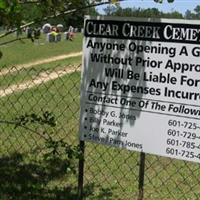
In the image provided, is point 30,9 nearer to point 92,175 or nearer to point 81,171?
point 81,171

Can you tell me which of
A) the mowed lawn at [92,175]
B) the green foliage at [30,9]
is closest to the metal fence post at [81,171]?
the mowed lawn at [92,175]

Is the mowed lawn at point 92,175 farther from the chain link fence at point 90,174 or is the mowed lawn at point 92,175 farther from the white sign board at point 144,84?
the white sign board at point 144,84

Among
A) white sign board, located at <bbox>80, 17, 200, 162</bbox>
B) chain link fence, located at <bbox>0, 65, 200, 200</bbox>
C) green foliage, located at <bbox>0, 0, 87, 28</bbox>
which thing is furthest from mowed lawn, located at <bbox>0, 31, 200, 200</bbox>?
white sign board, located at <bbox>80, 17, 200, 162</bbox>

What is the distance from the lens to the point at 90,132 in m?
4.62

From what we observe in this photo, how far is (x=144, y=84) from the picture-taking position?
4285mm

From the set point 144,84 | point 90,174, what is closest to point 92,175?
point 90,174

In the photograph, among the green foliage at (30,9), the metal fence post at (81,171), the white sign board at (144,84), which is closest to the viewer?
the green foliage at (30,9)

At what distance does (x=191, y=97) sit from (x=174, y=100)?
0.42 ft

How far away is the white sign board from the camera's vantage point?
414 cm

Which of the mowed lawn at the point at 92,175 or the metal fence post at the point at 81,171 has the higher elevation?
the metal fence post at the point at 81,171

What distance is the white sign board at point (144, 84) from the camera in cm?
414

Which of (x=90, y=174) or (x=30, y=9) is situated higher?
(x=30, y=9)

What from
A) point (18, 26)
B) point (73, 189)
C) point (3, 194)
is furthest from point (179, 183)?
point (18, 26)

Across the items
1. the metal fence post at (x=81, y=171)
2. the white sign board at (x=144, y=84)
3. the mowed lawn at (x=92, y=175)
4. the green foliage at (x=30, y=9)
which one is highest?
the green foliage at (x=30, y=9)
